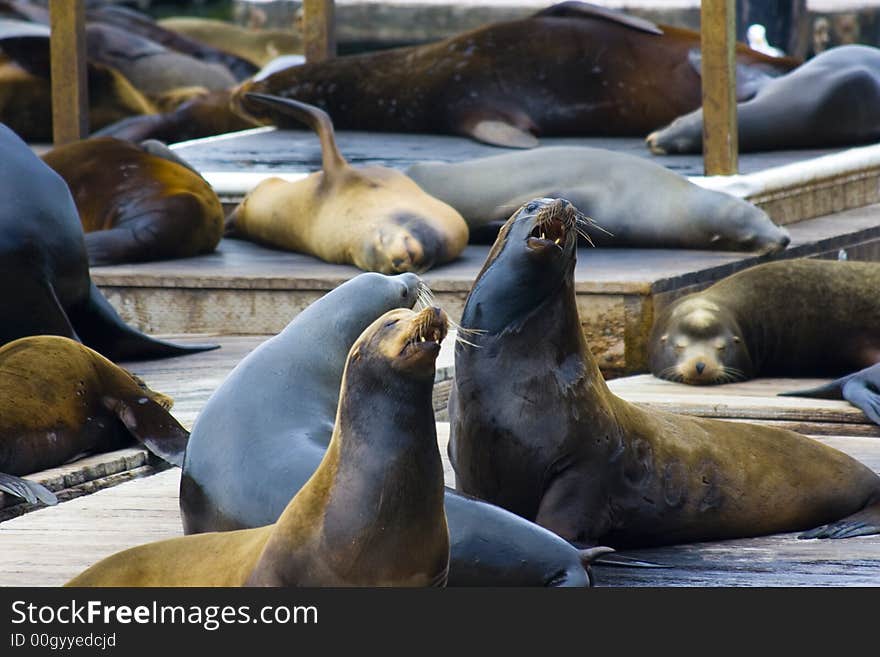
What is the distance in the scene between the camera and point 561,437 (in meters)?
3.90

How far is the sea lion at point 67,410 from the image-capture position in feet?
15.6

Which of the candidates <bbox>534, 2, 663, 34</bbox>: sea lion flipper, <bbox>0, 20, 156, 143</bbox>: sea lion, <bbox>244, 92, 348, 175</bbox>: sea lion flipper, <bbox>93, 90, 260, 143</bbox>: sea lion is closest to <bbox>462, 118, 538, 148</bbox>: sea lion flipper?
<bbox>534, 2, 663, 34</bbox>: sea lion flipper

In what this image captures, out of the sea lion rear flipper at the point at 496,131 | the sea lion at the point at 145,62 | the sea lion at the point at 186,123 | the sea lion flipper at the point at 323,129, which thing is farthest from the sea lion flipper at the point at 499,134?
the sea lion at the point at 145,62

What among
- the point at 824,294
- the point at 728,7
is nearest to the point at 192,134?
the point at 728,7

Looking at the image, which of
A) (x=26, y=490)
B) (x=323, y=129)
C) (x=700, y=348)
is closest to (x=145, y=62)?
(x=323, y=129)

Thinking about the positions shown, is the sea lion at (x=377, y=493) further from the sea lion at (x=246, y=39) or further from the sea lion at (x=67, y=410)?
the sea lion at (x=246, y=39)

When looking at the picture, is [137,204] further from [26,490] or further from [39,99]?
[39,99]

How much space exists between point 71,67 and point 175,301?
92.8 inches

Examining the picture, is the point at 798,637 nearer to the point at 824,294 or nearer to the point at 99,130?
the point at 824,294

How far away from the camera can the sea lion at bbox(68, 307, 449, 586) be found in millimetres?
2951

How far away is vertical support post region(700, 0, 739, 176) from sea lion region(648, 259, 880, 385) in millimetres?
1681

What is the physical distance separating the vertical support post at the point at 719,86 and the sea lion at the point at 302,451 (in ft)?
14.5

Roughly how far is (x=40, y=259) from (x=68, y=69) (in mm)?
3964

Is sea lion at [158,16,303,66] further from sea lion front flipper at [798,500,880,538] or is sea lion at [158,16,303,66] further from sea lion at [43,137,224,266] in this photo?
sea lion front flipper at [798,500,880,538]
